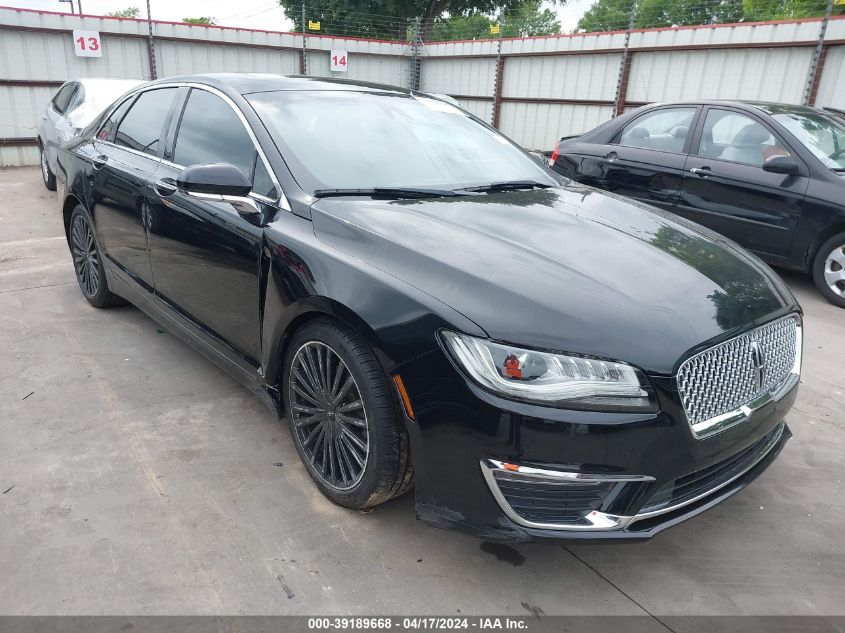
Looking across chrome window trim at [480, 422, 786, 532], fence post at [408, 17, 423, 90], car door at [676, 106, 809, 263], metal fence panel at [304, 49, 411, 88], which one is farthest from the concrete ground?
fence post at [408, 17, 423, 90]

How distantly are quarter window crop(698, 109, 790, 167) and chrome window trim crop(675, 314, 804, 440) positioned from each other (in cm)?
350

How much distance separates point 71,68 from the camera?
41.4 feet

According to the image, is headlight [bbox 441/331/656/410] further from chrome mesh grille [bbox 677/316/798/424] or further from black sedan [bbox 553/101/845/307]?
black sedan [bbox 553/101/845/307]

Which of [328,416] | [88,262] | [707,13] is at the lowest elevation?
[88,262]

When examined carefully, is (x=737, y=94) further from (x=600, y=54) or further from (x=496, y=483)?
(x=496, y=483)

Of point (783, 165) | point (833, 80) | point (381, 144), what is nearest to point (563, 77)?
point (833, 80)

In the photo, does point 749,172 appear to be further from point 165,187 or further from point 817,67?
point 817,67

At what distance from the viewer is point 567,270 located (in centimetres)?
207

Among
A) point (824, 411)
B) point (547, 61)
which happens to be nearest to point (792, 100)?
point (547, 61)

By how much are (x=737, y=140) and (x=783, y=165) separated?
64 cm

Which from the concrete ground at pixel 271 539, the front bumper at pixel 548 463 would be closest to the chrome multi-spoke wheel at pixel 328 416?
the concrete ground at pixel 271 539

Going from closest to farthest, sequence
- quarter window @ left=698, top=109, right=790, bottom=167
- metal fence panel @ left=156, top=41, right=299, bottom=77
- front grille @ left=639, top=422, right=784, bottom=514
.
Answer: front grille @ left=639, top=422, right=784, bottom=514, quarter window @ left=698, top=109, right=790, bottom=167, metal fence panel @ left=156, top=41, right=299, bottom=77

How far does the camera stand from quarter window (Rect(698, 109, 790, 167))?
5.38 meters

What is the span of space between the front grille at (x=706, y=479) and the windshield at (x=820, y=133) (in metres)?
3.85
